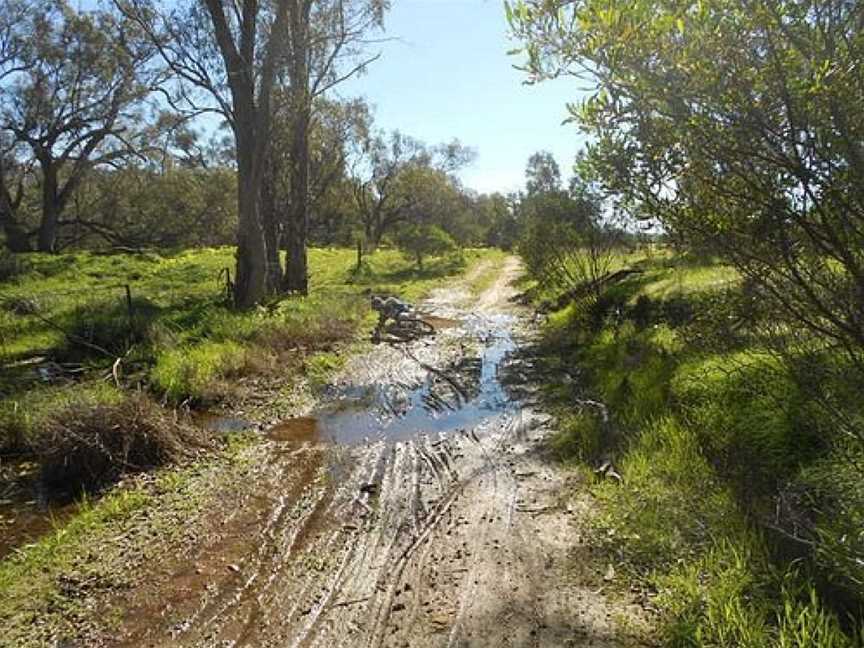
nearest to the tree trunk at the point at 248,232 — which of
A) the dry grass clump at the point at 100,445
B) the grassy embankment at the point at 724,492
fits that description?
the dry grass clump at the point at 100,445

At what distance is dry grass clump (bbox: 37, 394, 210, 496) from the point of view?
255 inches

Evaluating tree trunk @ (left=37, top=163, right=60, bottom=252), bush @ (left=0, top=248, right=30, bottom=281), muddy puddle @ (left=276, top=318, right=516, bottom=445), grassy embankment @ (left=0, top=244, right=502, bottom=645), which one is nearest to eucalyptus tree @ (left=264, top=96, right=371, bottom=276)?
grassy embankment @ (left=0, top=244, right=502, bottom=645)

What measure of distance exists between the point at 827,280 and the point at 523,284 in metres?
22.9

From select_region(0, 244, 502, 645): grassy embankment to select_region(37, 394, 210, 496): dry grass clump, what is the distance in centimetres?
8

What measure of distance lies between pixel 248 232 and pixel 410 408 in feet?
27.0

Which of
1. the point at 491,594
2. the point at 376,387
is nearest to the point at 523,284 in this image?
the point at 376,387

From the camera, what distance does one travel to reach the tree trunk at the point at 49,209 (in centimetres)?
3066

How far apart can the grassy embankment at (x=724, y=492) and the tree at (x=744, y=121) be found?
97 centimetres

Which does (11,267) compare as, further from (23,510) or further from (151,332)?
(23,510)

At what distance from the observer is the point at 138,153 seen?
31.3 meters

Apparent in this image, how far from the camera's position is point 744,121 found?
3.03m

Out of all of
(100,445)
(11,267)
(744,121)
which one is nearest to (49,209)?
(11,267)

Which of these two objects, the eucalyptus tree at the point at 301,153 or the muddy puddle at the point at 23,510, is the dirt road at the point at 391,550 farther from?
the eucalyptus tree at the point at 301,153

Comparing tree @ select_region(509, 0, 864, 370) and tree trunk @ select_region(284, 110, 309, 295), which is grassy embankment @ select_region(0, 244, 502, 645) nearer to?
tree trunk @ select_region(284, 110, 309, 295)
